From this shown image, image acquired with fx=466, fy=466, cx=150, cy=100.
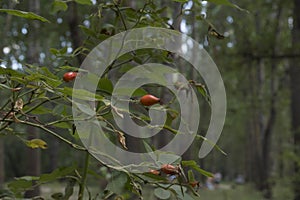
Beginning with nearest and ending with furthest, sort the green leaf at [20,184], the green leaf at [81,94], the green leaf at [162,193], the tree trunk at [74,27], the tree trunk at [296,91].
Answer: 1. the green leaf at [81,94]
2. the green leaf at [162,193]
3. the green leaf at [20,184]
4. the tree trunk at [74,27]
5. the tree trunk at [296,91]

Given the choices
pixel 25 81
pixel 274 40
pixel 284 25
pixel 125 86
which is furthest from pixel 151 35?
pixel 284 25

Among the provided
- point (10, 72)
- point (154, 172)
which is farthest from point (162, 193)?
point (10, 72)

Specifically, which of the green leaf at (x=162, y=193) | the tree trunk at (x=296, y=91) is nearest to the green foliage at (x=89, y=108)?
the green leaf at (x=162, y=193)

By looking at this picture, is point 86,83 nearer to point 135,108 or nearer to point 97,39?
point 97,39

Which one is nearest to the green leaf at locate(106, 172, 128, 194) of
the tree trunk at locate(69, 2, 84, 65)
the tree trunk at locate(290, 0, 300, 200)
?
the tree trunk at locate(69, 2, 84, 65)

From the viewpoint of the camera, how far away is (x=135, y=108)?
149cm

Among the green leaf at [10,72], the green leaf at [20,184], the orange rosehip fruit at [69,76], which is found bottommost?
the green leaf at [20,184]

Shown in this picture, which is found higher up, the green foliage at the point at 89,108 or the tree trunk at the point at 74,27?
the tree trunk at the point at 74,27

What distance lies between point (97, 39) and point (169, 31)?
211 millimetres

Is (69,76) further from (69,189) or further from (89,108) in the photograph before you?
(69,189)

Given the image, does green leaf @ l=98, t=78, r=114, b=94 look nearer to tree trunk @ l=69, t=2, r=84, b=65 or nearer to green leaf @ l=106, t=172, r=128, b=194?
green leaf @ l=106, t=172, r=128, b=194

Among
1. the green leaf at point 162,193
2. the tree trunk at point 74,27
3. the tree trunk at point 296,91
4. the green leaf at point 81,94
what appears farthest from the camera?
the tree trunk at point 296,91

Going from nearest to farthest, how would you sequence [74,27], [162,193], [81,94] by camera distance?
[81,94], [162,193], [74,27]

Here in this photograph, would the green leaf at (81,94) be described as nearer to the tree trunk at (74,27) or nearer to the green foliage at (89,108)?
the green foliage at (89,108)
